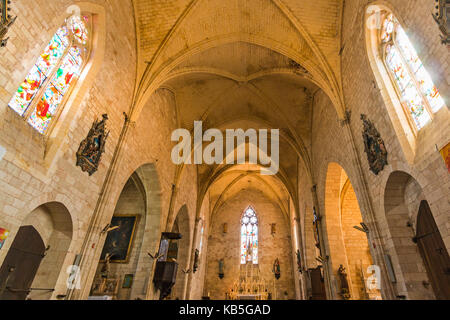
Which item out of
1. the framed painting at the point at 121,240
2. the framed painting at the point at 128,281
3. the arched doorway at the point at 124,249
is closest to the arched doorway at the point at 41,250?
the arched doorway at the point at 124,249

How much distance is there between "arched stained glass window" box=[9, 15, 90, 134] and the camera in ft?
17.4

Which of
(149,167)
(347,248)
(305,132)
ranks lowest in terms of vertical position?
(347,248)

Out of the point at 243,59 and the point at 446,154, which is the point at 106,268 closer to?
the point at 243,59

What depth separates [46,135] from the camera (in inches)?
227

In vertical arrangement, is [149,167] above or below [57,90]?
above

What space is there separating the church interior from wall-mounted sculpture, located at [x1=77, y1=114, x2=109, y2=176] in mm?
39

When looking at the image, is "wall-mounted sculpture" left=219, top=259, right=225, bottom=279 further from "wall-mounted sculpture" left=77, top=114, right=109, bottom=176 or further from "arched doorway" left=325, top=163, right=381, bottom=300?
"wall-mounted sculpture" left=77, top=114, right=109, bottom=176

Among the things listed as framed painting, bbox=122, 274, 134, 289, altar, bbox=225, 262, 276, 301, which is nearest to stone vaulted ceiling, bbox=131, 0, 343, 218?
framed painting, bbox=122, 274, 134, 289

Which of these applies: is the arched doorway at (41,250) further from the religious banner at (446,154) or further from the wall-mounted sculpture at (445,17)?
the wall-mounted sculpture at (445,17)

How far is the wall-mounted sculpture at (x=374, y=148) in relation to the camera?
20.4 ft

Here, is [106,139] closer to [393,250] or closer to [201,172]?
[393,250]
